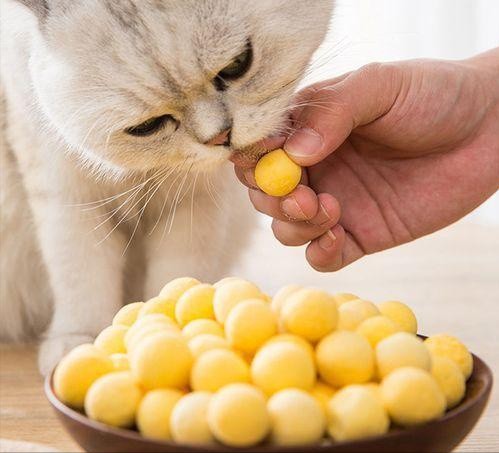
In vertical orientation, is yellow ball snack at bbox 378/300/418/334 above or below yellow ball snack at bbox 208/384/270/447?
below

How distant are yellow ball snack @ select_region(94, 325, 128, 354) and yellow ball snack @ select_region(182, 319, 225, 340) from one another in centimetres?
7

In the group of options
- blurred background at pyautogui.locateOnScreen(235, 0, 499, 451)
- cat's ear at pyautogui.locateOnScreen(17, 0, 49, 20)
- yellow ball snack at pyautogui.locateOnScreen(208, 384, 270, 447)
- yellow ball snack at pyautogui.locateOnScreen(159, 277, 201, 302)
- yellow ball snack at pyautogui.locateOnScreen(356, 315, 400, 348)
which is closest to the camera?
yellow ball snack at pyautogui.locateOnScreen(208, 384, 270, 447)

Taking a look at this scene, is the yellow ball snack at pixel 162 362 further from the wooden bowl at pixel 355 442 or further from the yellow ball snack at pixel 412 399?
the yellow ball snack at pixel 412 399

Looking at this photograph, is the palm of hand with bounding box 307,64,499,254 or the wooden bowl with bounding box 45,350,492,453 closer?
the wooden bowl with bounding box 45,350,492,453

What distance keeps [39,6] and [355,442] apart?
0.71 meters

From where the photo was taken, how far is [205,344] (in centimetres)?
67

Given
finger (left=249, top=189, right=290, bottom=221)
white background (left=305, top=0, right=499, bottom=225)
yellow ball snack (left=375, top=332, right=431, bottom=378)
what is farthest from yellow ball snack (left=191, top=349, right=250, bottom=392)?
white background (left=305, top=0, right=499, bottom=225)

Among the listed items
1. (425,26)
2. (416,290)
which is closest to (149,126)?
(416,290)

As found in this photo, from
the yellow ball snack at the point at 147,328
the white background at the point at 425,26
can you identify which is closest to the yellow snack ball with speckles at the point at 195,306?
the yellow ball snack at the point at 147,328

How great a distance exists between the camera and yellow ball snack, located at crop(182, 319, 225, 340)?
0.71 metres

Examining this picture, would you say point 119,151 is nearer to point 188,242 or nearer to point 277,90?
point 277,90

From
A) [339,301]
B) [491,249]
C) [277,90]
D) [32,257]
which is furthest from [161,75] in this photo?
[491,249]

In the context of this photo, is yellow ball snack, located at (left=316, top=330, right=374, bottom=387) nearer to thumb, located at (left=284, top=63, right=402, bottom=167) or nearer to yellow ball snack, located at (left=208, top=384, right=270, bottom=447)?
yellow ball snack, located at (left=208, top=384, right=270, bottom=447)

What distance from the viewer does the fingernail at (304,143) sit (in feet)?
3.38
